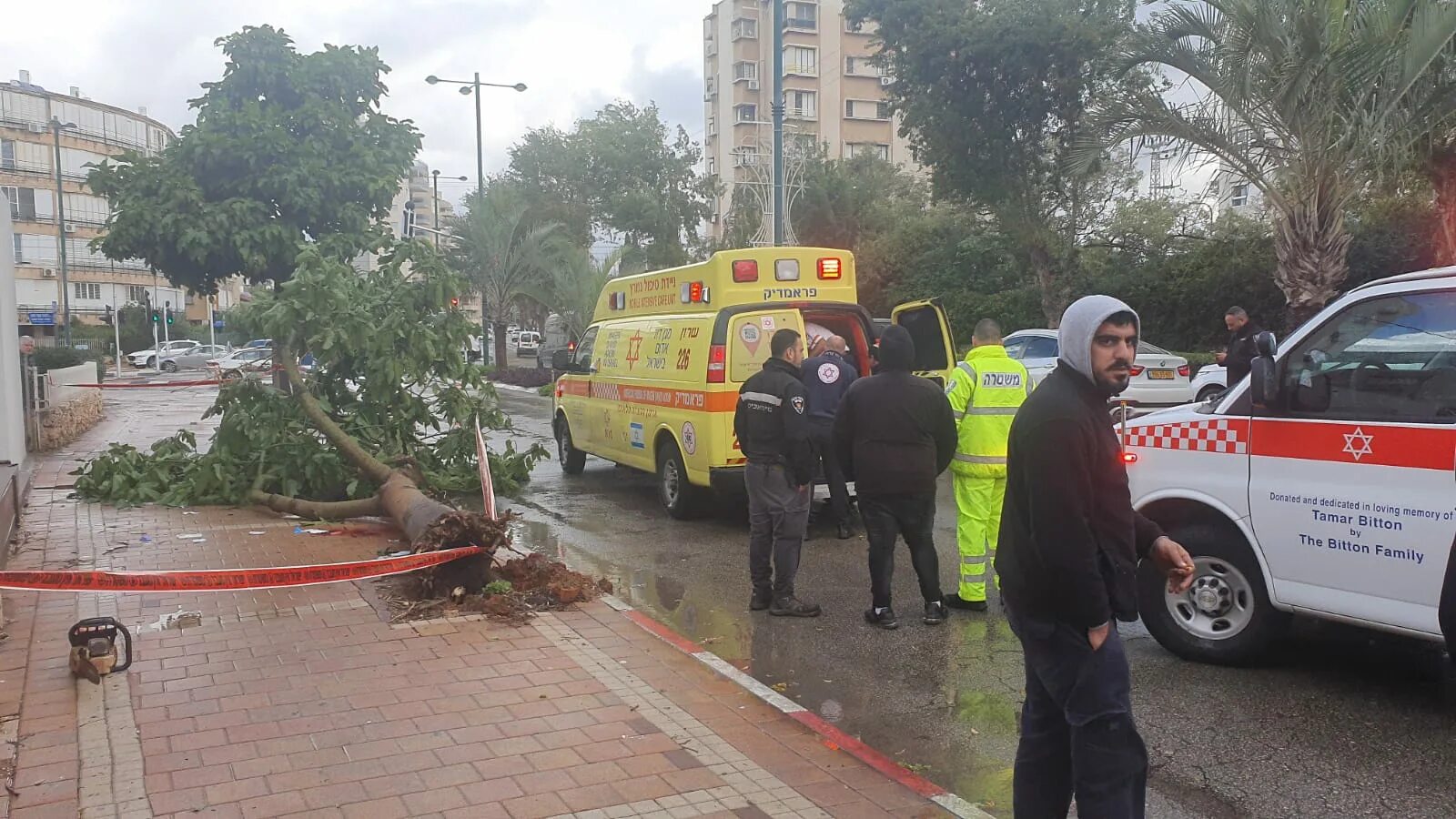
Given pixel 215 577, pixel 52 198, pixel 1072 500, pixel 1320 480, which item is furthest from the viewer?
pixel 52 198

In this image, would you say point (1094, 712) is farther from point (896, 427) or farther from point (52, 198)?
point (52, 198)

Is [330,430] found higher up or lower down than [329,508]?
higher up

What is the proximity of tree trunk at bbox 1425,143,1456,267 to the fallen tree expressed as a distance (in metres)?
14.5

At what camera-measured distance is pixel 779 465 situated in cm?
701

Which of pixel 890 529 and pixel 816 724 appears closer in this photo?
pixel 816 724

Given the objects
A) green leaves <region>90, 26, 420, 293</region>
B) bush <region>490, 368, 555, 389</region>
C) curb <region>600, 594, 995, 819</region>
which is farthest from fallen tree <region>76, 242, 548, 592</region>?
bush <region>490, 368, 555, 389</region>

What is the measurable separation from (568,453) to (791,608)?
7064 millimetres

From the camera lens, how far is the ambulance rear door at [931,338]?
10469 mm

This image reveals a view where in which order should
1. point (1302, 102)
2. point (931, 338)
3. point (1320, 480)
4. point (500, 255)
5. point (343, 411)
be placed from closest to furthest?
1. point (1320, 480)
2. point (931, 338)
3. point (343, 411)
4. point (1302, 102)
5. point (500, 255)

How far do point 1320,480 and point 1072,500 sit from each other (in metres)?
2.85

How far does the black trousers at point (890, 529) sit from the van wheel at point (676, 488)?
3.59 m

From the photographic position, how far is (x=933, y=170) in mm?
24906

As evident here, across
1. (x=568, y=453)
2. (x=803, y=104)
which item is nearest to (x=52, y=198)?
(x=803, y=104)

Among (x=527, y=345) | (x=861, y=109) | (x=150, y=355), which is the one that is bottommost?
(x=150, y=355)
